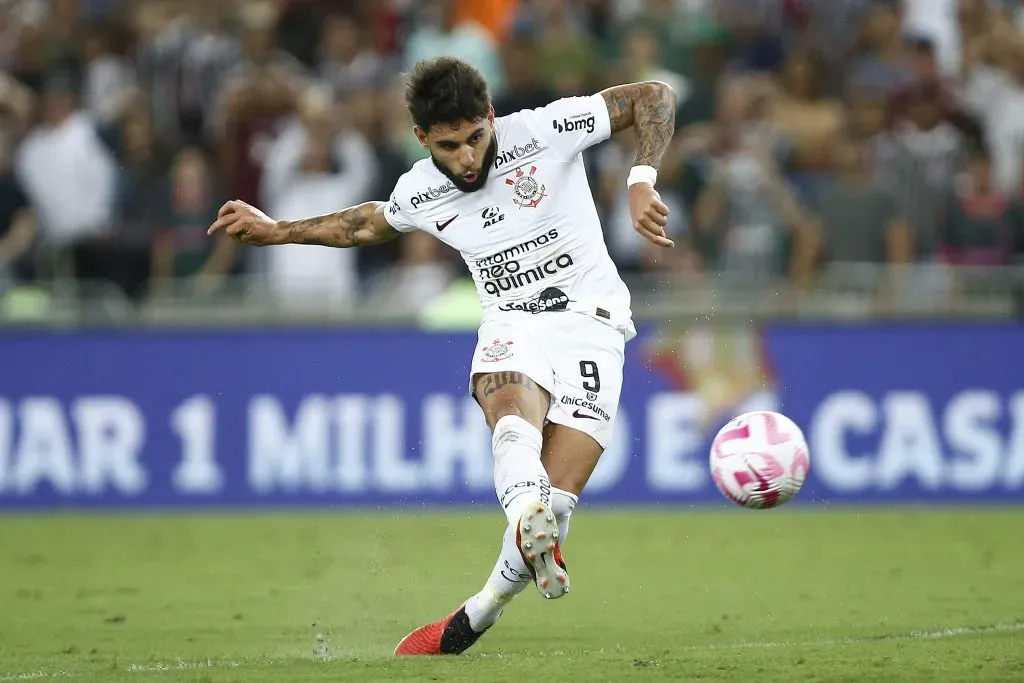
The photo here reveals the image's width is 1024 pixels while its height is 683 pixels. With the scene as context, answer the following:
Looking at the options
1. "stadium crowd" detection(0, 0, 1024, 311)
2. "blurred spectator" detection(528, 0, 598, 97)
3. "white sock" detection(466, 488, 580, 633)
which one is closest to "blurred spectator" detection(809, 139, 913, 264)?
"stadium crowd" detection(0, 0, 1024, 311)

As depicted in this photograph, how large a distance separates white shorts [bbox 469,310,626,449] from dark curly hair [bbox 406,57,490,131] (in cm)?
107

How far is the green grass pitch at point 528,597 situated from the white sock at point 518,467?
2.42 feet

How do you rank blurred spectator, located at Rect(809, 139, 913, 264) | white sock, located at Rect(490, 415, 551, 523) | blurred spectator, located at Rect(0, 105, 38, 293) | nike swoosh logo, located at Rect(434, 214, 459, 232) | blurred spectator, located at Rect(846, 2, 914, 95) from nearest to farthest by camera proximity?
1. white sock, located at Rect(490, 415, 551, 523)
2. nike swoosh logo, located at Rect(434, 214, 459, 232)
3. blurred spectator, located at Rect(809, 139, 913, 264)
4. blurred spectator, located at Rect(0, 105, 38, 293)
5. blurred spectator, located at Rect(846, 2, 914, 95)

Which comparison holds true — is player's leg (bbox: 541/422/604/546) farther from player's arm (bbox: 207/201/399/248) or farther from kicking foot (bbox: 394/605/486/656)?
player's arm (bbox: 207/201/399/248)

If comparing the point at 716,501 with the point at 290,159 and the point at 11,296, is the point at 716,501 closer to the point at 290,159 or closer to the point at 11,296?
the point at 290,159

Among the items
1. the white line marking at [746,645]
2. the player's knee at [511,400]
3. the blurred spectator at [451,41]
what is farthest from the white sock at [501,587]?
the blurred spectator at [451,41]

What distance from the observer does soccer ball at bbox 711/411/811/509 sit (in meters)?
8.27

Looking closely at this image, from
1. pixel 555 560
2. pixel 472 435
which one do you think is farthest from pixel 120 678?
pixel 472 435

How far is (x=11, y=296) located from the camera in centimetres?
1484

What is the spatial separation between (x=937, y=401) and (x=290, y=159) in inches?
246

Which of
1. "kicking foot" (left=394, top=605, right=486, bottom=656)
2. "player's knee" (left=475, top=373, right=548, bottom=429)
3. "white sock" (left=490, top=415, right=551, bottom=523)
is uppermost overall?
"player's knee" (left=475, top=373, right=548, bottom=429)

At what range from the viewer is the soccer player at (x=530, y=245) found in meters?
7.96

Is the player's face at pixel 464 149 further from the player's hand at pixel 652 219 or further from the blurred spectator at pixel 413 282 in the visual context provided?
the blurred spectator at pixel 413 282

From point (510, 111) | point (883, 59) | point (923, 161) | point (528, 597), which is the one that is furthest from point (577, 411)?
point (883, 59)
